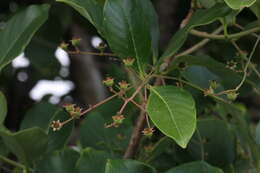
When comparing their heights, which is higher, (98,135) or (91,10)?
(91,10)

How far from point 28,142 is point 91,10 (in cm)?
24

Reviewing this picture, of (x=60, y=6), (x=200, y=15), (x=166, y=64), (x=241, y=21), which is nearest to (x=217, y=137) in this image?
(x=166, y=64)

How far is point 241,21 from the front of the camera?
1555 mm

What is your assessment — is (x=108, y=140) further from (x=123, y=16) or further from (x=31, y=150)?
(x=123, y=16)

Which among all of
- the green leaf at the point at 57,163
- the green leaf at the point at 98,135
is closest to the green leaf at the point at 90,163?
the green leaf at the point at 57,163

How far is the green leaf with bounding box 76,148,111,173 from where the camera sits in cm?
87

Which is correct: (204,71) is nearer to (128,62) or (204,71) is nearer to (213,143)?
(213,143)

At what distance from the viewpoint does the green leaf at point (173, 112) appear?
70 cm

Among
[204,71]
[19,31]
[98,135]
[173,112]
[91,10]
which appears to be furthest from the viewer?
[98,135]

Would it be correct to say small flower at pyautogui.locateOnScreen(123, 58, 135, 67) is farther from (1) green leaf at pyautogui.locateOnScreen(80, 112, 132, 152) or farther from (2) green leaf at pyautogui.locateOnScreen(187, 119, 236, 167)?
(1) green leaf at pyautogui.locateOnScreen(80, 112, 132, 152)

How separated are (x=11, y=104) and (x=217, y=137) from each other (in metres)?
0.99

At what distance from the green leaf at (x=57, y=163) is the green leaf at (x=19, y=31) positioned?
18cm

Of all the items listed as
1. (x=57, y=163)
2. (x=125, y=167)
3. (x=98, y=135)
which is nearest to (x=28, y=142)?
(x=57, y=163)

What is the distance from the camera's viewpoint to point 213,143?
109 centimetres
